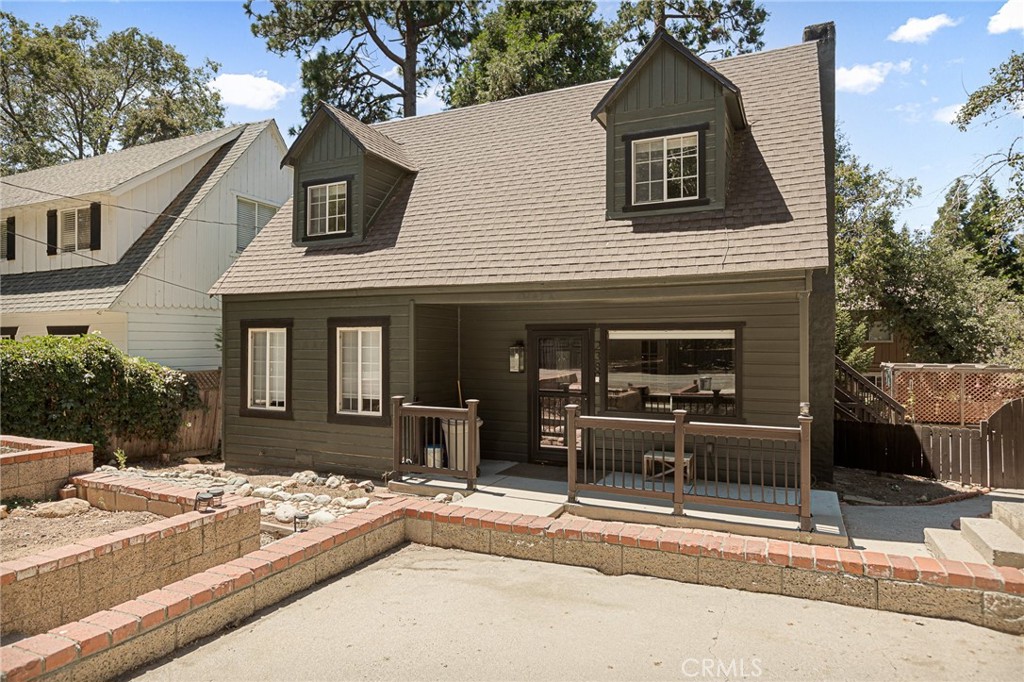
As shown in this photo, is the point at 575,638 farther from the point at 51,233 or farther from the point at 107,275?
the point at 51,233

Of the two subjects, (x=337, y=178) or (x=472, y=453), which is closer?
(x=472, y=453)

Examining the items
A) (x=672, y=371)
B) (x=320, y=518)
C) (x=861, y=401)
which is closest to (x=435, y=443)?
(x=320, y=518)

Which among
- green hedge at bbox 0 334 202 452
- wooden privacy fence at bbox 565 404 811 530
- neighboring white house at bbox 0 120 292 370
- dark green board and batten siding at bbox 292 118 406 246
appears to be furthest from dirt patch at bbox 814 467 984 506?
neighboring white house at bbox 0 120 292 370

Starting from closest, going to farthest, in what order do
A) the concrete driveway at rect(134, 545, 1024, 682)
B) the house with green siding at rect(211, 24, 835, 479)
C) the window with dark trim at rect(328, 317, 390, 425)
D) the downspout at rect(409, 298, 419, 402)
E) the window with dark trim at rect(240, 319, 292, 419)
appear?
the concrete driveway at rect(134, 545, 1024, 682), the house with green siding at rect(211, 24, 835, 479), the downspout at rect(409, 298, 419, 402), the window with dark trim at rect(328, 317, 390, 425), the window with dark trim at rect(240, 319, 292, 419)

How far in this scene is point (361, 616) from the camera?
4086 millimetres

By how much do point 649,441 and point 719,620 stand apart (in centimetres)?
420

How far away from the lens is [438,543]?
18.2 feet

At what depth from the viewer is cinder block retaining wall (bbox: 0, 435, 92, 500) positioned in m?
6.93

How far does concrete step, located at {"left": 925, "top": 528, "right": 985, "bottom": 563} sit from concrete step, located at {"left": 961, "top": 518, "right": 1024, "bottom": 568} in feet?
0.16

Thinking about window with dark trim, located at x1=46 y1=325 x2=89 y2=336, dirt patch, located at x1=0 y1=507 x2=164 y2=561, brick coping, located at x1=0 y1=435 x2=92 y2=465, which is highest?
window with dark trim, located at x1=46 y1=325 x2=89 y2=336

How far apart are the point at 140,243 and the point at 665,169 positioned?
41.5 ft

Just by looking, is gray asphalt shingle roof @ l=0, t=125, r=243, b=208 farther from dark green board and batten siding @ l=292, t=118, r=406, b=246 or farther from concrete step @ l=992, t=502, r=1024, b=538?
concrete step @ l=992, t=502, r=1024, b=538

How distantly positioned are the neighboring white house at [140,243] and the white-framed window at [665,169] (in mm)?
11191

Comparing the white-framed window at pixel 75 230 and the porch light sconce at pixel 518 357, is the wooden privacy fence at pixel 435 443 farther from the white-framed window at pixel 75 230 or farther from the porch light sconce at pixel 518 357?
the white-framed window at pixel 75 230
